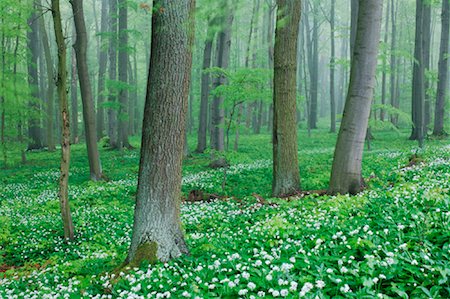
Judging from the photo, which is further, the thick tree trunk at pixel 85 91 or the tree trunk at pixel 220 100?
the tree trunk at pixel 220 100

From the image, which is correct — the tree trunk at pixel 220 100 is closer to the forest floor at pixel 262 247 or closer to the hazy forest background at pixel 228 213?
the hazy forest background at pixel 228 213

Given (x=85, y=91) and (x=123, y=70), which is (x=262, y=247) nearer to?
(x=85, y=91)

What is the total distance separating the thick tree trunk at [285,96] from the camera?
320 inches

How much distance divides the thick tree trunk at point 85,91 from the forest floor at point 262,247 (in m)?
3.03

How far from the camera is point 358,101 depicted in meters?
7.45

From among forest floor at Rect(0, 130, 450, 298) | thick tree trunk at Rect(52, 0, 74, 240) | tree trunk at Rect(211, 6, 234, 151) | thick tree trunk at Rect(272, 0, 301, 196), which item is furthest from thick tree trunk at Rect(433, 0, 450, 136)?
thick tree trunk at Rect(52, 0, 74, 240)

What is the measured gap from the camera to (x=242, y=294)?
3486 mm

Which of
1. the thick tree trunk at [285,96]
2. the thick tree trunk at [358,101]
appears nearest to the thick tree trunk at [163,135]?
the thick tree trunk at [285,96]

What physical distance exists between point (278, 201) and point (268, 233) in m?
2.33

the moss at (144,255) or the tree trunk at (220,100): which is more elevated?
the tree trunk at (220,100)

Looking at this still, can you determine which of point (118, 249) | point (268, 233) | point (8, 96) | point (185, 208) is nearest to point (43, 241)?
point (118, 249)

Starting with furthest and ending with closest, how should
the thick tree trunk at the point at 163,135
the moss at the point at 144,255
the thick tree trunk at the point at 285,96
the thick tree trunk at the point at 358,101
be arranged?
the thick tree trunk at the point at 285,96
the thick tree trunk at the point at 358,101
the moss at the point at 144,255
the thick tree trunk at the point at 163,135

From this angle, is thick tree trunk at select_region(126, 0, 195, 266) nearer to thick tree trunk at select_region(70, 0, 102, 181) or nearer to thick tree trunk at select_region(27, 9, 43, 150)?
thick tree trunk at select_region(70, 0, 102, 181)

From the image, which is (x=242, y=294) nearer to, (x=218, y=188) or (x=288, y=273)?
(x=288, y=273)
